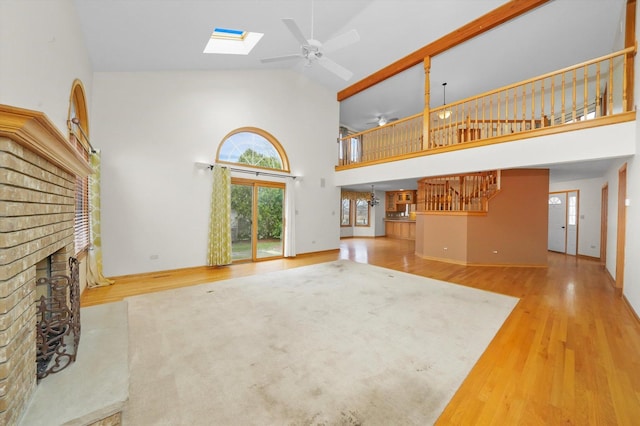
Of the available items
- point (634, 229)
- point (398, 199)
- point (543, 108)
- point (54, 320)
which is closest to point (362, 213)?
point (398, 199)

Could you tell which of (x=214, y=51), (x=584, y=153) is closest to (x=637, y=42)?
(x=584, y=153)

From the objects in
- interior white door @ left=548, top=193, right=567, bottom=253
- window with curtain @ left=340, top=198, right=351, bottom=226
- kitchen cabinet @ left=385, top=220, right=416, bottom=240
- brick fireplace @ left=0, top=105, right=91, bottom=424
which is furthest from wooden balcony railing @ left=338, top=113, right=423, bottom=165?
brick fireplace @ left=0, top=105, right=91, bottom=424

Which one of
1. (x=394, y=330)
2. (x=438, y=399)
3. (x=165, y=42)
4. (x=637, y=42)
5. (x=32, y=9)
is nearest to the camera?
(x=438, y=399)

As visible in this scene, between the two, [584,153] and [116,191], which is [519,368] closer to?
[584,153]

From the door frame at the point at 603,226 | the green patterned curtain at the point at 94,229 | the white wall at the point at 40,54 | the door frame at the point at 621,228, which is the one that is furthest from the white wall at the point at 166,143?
the door frame at the point at 603,226

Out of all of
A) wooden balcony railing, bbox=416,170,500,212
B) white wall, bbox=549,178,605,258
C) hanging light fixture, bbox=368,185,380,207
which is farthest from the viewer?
hanging light fixture, bbox=368,185,380,207

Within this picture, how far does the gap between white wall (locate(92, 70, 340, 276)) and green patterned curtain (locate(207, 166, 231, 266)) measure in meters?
0.14

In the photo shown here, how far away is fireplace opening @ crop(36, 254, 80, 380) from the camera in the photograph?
185cm

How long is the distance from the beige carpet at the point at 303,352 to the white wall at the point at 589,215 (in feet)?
17.4

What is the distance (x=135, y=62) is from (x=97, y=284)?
3.80 m

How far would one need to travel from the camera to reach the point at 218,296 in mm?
3672

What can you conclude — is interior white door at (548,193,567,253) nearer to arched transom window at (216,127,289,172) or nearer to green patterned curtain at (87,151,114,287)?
arched transom window at (216,127,289,172)

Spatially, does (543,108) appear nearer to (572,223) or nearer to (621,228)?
(621,228)

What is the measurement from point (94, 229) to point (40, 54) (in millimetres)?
2769
